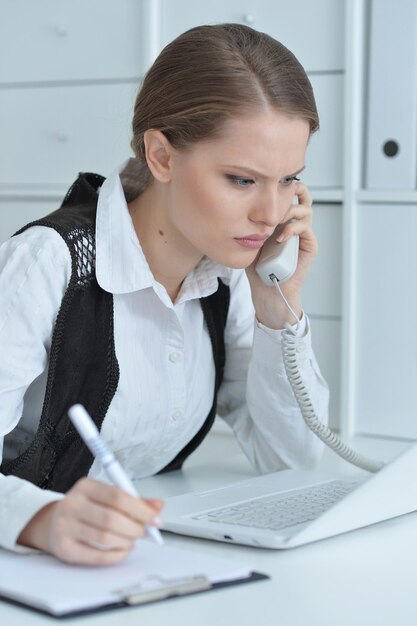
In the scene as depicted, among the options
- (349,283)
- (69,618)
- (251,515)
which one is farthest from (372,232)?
(69,618)

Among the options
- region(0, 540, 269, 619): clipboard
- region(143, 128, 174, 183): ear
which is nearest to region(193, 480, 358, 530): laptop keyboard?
region(0, 540, 269, 619): clipboard

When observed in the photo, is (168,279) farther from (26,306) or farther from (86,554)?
(86,554)

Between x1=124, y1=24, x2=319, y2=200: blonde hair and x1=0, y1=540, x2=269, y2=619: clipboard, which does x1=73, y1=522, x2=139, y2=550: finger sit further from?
x1=124, y1=24, x2=319, y2=200: blonde hair

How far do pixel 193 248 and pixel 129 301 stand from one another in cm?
12

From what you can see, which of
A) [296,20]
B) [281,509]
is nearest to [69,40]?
[296,20]

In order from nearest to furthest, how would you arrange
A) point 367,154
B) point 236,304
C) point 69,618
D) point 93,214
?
point 69,618 → point 93,214 → point 236,304 → point 367,154

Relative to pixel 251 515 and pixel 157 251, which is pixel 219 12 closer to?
pixel 157 251

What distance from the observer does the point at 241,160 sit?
1251 millimetres

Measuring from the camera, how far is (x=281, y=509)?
1.20 m

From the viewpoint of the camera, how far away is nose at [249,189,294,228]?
Result: 1.26m

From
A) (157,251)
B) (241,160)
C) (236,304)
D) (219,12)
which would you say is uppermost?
(219,12)

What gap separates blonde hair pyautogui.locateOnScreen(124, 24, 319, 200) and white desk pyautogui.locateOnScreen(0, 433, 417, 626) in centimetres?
50

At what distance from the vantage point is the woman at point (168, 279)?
127 cm

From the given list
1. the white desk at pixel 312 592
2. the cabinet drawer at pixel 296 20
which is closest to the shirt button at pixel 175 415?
the white desk at pixel 312 592
